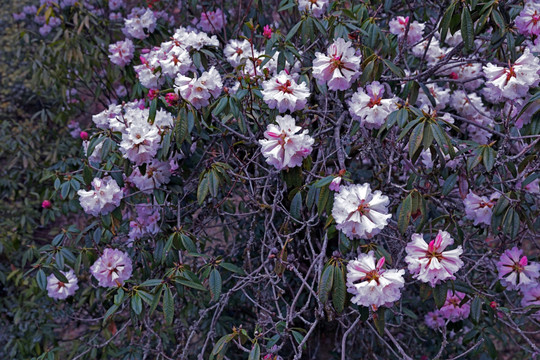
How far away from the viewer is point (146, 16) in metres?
2.22

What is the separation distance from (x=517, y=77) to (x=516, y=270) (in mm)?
587

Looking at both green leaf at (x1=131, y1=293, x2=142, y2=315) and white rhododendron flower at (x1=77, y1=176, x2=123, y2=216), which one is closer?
green leaf at (x1=131, y1=293, x2=142, y2=315)

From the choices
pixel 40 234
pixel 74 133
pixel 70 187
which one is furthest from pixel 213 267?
pixel 40 234

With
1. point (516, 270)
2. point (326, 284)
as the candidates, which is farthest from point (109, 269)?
point (516, 270)

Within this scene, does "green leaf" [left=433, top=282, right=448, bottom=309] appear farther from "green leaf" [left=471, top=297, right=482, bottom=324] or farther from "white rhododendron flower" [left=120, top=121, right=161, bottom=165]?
"white rhododendron flower" [left=120, top=121, right=161, bottom=165]

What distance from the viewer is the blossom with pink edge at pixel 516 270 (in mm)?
1553

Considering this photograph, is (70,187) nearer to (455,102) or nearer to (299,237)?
(299,237)

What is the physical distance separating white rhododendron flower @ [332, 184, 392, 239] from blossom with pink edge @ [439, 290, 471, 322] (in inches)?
30.3

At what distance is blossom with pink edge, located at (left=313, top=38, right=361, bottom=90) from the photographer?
1.42 meters

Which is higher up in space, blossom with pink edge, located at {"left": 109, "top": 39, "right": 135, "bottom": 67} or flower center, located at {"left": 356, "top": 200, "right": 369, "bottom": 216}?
flower center, located at {"left": 356, "top": 200, "right": 369, "bottom": 216}

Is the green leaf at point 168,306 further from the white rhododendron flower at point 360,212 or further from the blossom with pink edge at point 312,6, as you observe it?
the blossom with pink edge at point 312,6

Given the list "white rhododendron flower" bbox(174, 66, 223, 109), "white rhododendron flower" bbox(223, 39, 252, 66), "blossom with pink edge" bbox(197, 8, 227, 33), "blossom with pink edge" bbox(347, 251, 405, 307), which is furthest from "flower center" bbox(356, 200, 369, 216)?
"blossom with pink edge" bbox(197, 8, 227, 33)

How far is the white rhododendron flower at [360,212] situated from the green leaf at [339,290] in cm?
10

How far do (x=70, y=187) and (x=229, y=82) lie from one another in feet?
2.22
